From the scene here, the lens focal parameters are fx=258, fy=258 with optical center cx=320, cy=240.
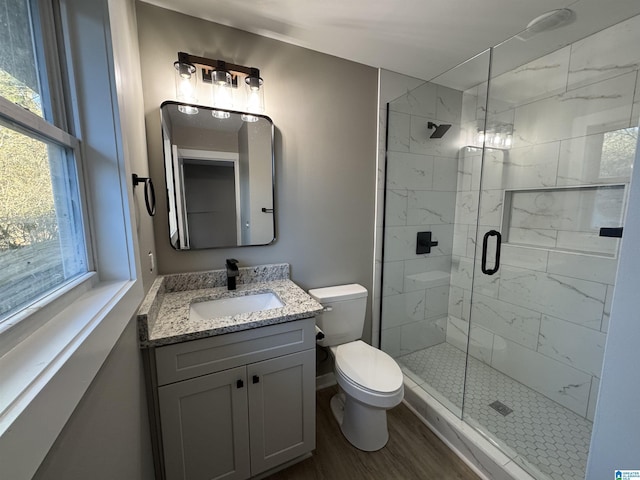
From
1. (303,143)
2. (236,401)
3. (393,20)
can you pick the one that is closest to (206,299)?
(236,401)

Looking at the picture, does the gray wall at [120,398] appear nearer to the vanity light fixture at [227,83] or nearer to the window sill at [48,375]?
the window sill at [48,375]

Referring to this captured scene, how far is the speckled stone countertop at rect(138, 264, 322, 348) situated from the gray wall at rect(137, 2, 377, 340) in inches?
3.0

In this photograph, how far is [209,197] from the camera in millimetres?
1510

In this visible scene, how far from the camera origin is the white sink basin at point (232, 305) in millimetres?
1408

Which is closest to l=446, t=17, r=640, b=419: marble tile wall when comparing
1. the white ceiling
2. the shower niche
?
the shower niche

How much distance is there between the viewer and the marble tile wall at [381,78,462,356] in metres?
2.03

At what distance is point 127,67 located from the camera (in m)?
0.99

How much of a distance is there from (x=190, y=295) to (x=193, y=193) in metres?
0.58

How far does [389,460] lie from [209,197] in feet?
5.93

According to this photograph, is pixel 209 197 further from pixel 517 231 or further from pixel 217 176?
pixel 517 231

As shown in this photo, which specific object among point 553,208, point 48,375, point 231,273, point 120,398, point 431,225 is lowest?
point 120,398

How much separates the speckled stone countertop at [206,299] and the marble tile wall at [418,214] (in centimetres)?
97

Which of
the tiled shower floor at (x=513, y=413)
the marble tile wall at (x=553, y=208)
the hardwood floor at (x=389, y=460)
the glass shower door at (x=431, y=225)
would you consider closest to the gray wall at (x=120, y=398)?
the hardwood floor at (x=389, y=460)

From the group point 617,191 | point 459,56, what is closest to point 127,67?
point 459,56
